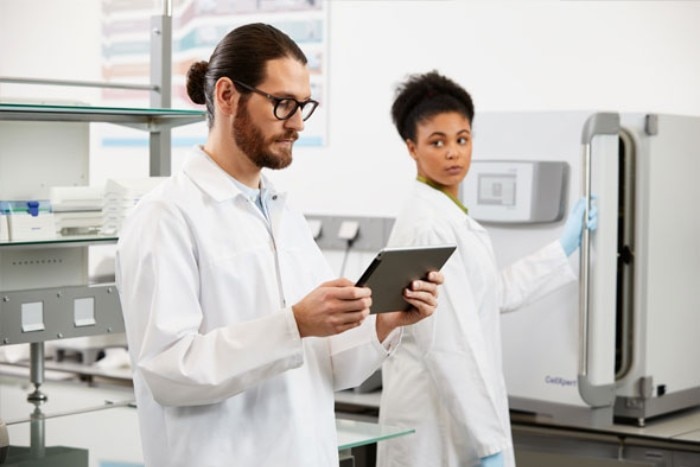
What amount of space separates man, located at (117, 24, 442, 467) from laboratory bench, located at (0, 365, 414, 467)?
15.2 inches

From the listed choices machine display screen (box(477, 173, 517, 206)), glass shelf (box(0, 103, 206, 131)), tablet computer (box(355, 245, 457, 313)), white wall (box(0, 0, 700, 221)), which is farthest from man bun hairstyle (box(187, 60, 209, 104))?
white wall (box(0, 0, 700, 221))

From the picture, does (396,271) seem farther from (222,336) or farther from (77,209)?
(77,209)

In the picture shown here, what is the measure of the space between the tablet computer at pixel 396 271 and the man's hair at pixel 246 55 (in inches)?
13.3

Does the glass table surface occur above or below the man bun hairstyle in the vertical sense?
below

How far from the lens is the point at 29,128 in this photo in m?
2.59

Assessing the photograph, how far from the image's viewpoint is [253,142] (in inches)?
66.3

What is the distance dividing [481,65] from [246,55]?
7.09 feet

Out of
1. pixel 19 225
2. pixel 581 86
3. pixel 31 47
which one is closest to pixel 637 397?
pixel 581 86

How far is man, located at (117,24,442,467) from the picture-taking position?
61.4 inches

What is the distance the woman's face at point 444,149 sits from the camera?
8.50ft

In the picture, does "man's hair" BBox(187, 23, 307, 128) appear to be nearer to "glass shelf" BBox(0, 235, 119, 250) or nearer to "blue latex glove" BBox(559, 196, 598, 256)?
"glass shelf" BBox(0, 235, 119, 250)

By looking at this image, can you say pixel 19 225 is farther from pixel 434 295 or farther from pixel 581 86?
pixel 581 86

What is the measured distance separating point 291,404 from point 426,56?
7.89 feet

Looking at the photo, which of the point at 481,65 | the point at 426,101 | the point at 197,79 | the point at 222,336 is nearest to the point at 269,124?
the point at 197,79
